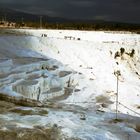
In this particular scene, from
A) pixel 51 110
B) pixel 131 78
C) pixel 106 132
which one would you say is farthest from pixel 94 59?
pixel 106 132

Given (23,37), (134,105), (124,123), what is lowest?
(134,105)

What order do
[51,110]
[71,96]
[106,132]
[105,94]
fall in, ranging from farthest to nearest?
[105,94], [71,96], [51,110], [106,132]

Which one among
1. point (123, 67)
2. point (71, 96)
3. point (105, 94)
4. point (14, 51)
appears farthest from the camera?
point (123, 67)

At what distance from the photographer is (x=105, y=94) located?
83.6 feet

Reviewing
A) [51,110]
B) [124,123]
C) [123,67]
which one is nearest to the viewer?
[124,123]

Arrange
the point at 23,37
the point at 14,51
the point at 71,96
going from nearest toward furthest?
the point at 71,96 < the point at 14,51 < the point at 23,37

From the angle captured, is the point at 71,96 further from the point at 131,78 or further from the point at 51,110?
the point at 131,78

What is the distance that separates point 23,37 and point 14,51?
469cm

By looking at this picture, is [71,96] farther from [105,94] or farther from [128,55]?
[128,55]

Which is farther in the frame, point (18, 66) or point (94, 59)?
point (94, 59)

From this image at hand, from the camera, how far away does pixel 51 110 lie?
16.5m

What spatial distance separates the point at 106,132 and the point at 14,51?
18078 mm

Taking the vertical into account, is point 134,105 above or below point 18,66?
below

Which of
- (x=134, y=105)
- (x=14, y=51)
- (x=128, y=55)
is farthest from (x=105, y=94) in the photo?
(x=128, y=55)
